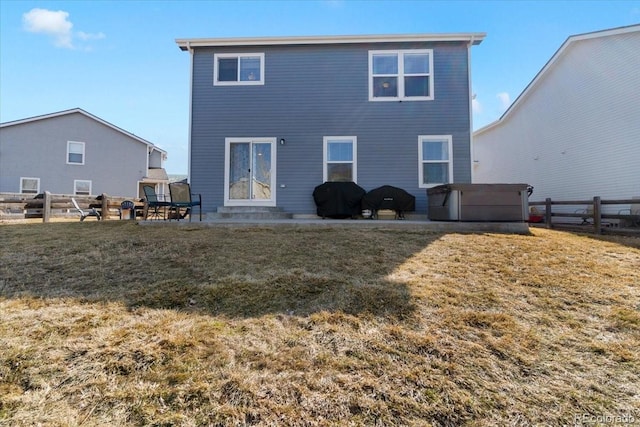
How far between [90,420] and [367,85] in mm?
9809

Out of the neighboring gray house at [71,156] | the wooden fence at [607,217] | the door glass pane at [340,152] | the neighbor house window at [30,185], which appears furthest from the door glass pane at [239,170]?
the neighbor house window at [30,185]

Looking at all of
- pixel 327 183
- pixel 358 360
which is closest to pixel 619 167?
pixel 327 183

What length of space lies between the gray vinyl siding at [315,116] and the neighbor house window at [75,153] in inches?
539

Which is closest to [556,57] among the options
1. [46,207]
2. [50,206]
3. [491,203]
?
[491,203]

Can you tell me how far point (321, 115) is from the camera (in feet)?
31.7

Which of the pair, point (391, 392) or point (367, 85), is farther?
point (367, 85)

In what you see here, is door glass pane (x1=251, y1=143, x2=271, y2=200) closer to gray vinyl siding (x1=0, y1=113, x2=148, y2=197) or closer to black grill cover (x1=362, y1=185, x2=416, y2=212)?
black grill cover (x1=362, y1=185, x2=416, y2=212)

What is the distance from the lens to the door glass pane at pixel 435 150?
30.9 feet

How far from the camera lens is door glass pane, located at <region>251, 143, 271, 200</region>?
382 inches

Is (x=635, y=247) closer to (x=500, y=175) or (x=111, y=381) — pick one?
(x=111, y=381)

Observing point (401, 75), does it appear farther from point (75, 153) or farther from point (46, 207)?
point (75, 153)

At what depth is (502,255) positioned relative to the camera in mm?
4637

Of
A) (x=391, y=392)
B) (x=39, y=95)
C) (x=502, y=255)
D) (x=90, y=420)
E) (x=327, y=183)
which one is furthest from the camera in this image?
(x=39, y=95)

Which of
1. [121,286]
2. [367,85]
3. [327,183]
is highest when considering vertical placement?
[367,85]
